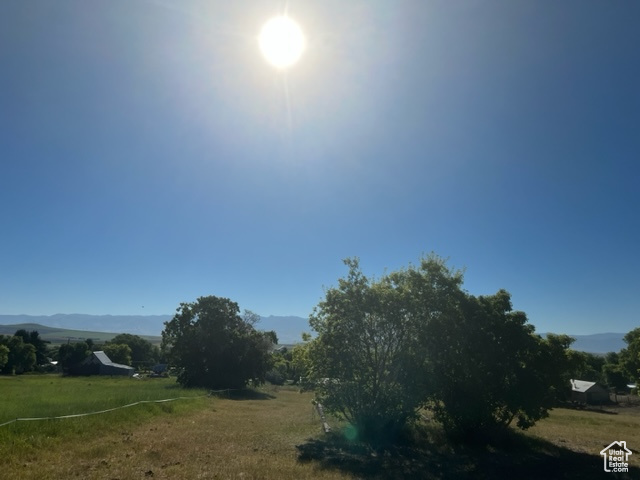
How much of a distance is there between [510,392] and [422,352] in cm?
420

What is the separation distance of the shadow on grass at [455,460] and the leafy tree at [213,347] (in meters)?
37.7

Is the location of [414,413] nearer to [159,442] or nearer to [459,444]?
[459,444]

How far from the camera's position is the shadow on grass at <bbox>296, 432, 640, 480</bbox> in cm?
1353

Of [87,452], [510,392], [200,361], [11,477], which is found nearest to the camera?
[11,477]

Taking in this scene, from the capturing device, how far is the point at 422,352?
61.5 ft

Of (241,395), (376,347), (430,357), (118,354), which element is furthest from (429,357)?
(118,354)

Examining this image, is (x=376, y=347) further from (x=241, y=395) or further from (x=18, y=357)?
(x=18, y=357)

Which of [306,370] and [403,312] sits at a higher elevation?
[403,312]

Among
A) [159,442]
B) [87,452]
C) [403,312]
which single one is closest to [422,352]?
[403,312]

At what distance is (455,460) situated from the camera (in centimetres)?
1558

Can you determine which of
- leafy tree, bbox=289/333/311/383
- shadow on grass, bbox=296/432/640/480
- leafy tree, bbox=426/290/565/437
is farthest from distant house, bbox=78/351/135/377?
leafy tree, bbox=426/290/565/437

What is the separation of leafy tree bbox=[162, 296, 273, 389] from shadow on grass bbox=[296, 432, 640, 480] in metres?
37.7

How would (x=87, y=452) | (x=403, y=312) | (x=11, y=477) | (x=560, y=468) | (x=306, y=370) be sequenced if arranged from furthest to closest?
(x=306, y=370)
(x=403, y=312)
(x=560, y=468)
(x=87, y=452)
(x=11, y=477)

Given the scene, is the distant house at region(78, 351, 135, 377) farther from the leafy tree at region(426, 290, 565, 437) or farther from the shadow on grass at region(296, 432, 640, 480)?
the leafy tree at region(426, 290, 565, 437)
